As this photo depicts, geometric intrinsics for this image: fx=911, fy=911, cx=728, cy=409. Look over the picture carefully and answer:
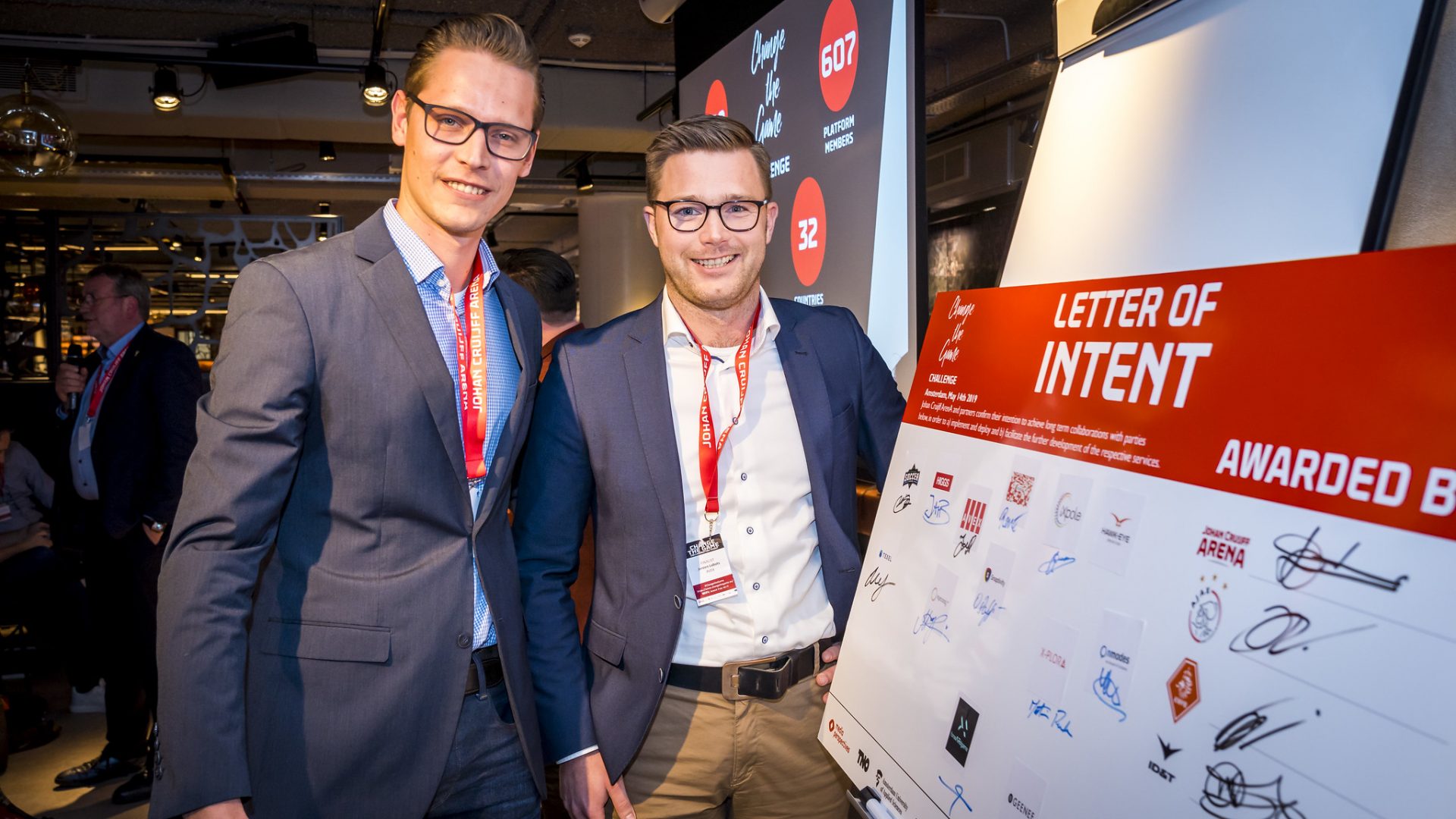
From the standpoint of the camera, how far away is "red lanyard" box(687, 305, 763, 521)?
167cm

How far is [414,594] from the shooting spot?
133 cm

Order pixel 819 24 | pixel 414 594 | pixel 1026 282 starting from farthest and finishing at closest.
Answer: pixel 819 24
pixel 1026 282
pixel 414 594

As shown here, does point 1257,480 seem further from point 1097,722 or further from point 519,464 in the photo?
point 519,464

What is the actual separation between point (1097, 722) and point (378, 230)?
1205 mm

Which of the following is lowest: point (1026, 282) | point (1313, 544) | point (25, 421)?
point (25, 421)

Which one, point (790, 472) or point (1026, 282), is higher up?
point (1026, 282)

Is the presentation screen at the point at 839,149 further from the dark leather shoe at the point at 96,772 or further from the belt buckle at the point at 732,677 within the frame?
the dark leather shoe at the point at 96,772

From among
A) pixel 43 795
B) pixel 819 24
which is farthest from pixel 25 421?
pixel 819 24

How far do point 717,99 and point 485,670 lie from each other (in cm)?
339

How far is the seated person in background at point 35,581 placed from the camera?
455cm

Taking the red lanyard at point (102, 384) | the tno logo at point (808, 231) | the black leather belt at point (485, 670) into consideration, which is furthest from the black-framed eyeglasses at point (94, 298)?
the black leather belt at point (485, 670)
